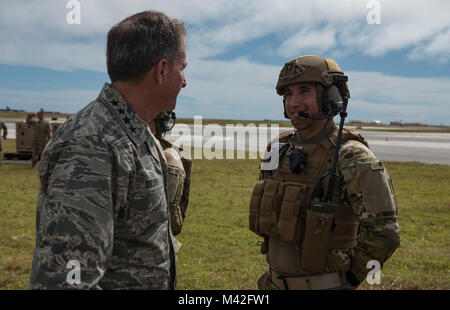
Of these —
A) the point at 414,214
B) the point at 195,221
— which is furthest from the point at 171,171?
the point at 414,214

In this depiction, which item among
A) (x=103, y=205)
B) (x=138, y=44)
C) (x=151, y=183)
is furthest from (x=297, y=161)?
(x=103, y=205)

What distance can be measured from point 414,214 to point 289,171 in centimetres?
743

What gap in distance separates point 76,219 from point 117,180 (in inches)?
8.1

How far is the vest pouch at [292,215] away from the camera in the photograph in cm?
259

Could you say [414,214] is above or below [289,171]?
below

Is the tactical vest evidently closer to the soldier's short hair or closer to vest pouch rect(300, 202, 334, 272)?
vest pouch rect(300, 202, 334, 272)

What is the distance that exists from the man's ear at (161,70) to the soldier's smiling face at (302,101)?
1359 millimetres

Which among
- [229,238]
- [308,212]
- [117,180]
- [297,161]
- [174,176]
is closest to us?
[117,180]

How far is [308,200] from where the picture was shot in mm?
2641

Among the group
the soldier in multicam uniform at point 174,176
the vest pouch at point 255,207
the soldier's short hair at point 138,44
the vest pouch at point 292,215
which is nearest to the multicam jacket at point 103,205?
the soldier's short hair at point 138,44

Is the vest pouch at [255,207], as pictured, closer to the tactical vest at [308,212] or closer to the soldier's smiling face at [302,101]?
the tactical vest at [308,212]

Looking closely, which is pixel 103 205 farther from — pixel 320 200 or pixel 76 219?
pixel 320 200

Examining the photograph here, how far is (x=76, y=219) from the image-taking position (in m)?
1.33
